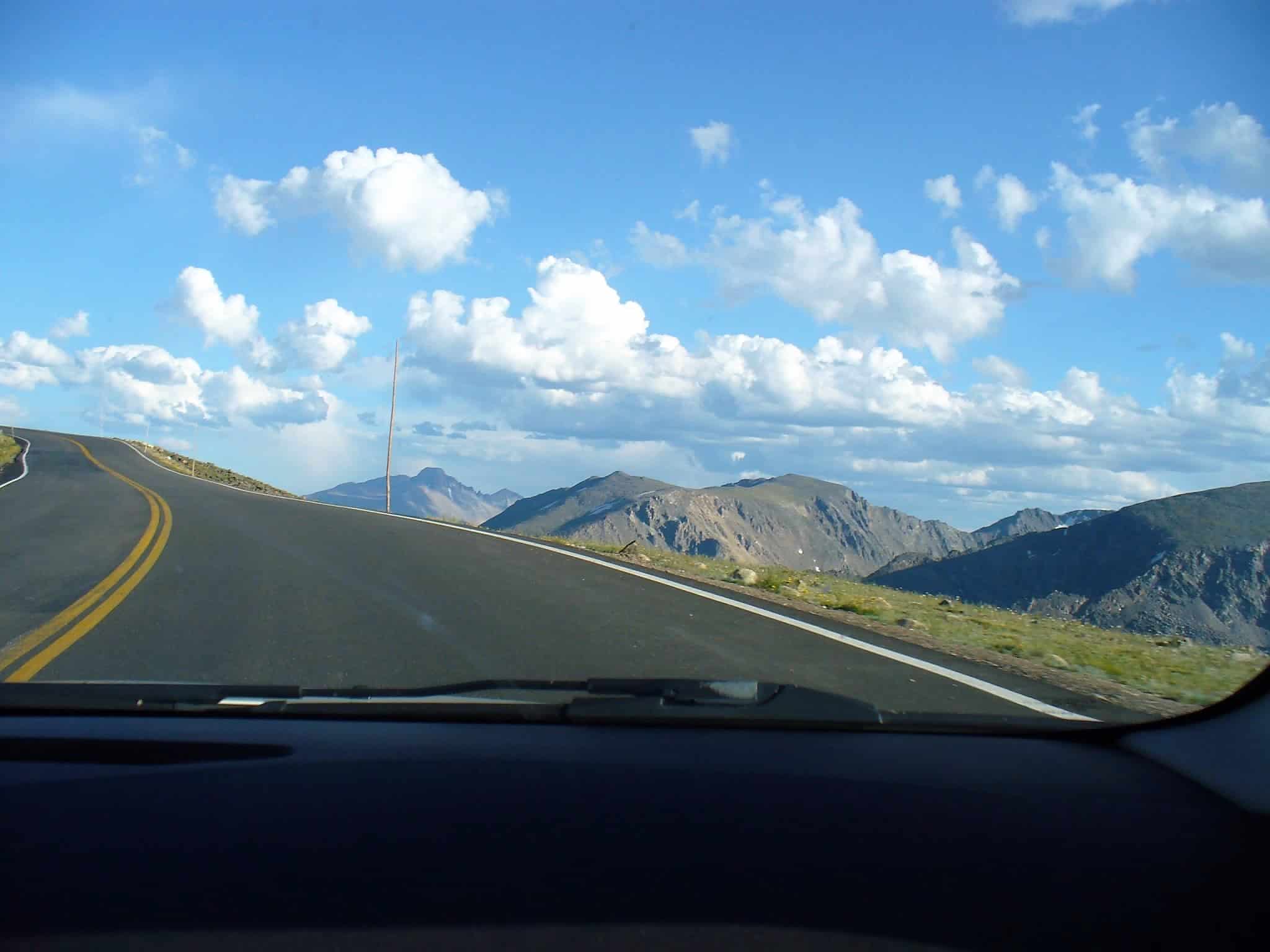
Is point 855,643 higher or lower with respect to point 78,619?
higher

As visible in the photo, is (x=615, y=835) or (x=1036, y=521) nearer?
(x=615, y=835)

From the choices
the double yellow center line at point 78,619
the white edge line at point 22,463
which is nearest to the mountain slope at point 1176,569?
the double yellow center line at point 78,619

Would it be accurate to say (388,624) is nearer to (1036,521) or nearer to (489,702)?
(489,702)

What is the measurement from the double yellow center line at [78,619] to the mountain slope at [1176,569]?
25.6 ft

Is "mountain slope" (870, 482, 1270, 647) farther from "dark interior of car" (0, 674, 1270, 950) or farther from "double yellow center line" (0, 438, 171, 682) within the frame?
"double yellow center line" (0, 438, 171, 682)

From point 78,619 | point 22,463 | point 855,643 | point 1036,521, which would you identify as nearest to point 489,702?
point 855,643

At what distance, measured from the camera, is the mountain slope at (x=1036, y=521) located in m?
10.7

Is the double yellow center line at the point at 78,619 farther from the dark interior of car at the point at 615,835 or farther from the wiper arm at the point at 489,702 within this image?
the dark interior of car at the point at 615,835

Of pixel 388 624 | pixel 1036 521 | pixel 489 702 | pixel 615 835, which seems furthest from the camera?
pixel 1036 521

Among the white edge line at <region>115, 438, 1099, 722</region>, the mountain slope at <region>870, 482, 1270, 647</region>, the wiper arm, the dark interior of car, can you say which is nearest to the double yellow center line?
the wiper arm

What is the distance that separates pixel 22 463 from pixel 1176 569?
154 ft

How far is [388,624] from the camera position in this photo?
882 centimetres

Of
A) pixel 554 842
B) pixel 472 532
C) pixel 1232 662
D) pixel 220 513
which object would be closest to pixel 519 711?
pixel 554 842

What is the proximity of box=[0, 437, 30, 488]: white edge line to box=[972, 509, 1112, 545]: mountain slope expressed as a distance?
95.8 feet
